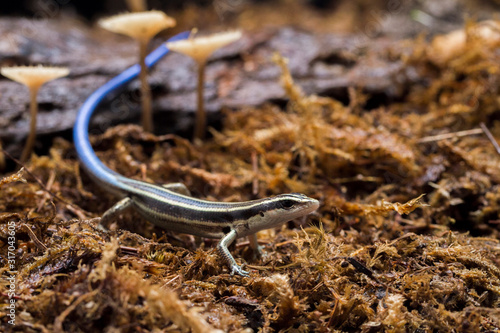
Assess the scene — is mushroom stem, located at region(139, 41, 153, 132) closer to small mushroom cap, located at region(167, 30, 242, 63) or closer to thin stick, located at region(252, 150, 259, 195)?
small mushroom cap, located at region(167, 30, 242, 63)

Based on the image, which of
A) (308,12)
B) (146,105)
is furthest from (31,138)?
(308,12)

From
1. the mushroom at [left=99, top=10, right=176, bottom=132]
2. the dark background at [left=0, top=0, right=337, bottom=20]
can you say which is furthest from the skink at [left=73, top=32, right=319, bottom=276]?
the dark background at [left=0, top=0, right=337, bottom=20]

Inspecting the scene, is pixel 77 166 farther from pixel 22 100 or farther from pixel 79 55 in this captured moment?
pixel 79 55

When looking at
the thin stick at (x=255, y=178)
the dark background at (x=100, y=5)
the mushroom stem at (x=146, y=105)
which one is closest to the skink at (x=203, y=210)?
the thin stick at (x=255, y=178)

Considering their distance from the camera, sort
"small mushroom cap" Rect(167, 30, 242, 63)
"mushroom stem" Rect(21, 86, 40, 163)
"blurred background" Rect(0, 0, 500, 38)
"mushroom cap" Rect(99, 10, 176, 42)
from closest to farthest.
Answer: "mushroom cap" Rect(99, 10, 176, 42) → "small mushroom cap" Rect(167, 30, 242, 63) → "mushroom stem" Rect(21, 86, 40, 163) → "blurred background" Rect(0, 0, 500, 38)

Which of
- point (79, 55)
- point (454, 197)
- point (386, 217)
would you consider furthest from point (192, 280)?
point (79, 55)

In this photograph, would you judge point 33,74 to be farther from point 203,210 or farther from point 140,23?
point 203,210
